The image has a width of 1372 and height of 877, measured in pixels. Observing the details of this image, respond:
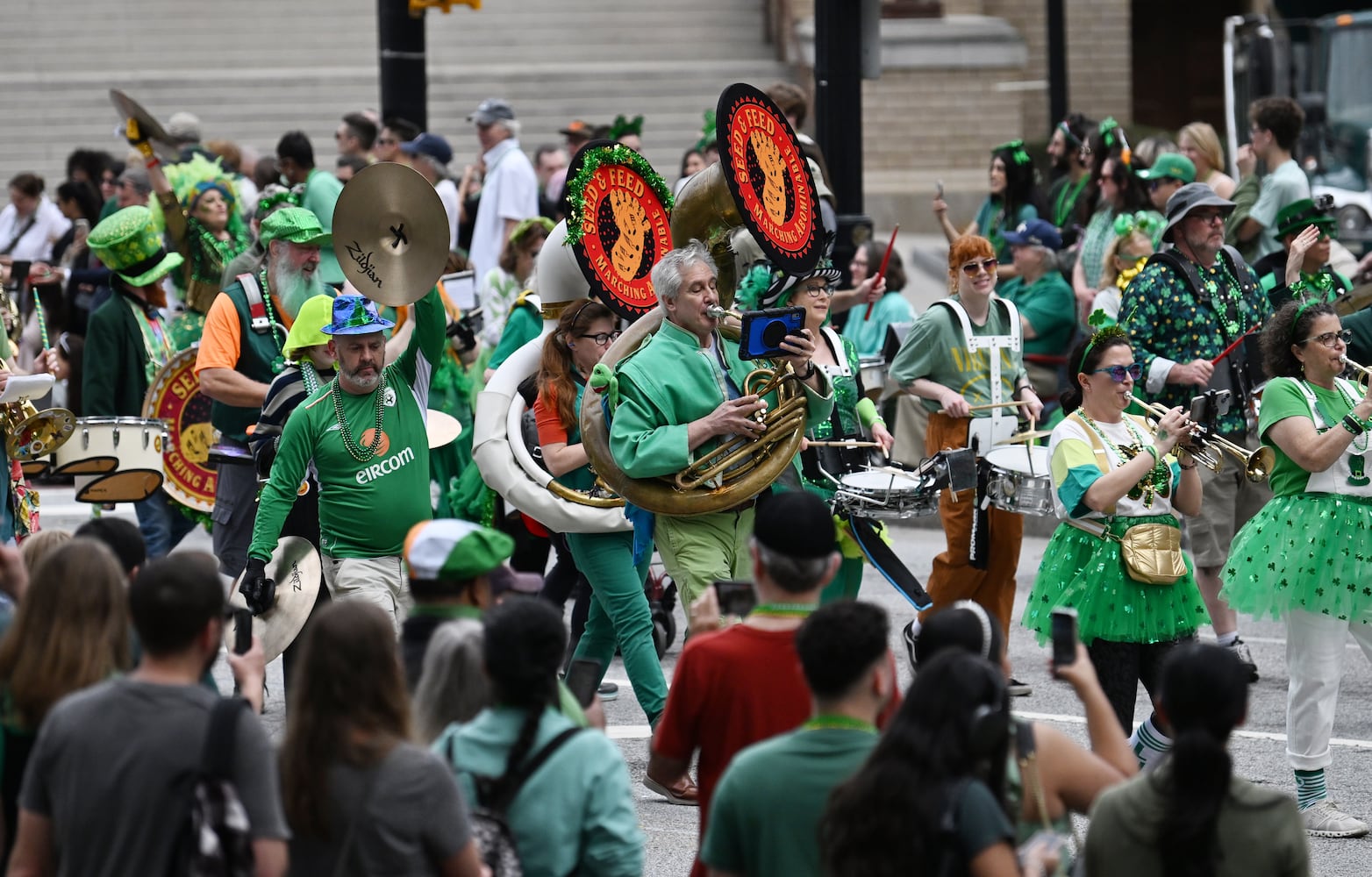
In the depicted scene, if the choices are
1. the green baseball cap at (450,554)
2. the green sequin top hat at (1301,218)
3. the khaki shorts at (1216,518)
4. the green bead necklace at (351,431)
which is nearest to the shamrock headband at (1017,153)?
the green sequin top hat at (1301,218)

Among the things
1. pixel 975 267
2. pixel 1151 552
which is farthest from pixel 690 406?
pixel 975 267

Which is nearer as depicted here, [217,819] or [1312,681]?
[217,819]

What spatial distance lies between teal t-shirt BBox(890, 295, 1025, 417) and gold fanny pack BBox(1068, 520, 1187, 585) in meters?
2.26

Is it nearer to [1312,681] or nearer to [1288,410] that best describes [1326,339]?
[1288,410]

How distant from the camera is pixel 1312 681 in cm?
696

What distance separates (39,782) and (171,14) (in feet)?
84.0

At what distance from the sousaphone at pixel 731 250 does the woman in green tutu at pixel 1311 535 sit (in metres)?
1.66

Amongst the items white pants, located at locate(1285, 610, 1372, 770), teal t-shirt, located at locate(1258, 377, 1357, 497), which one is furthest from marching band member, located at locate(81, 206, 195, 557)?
white pants, located at locate(1285, 610, 1372, 770)

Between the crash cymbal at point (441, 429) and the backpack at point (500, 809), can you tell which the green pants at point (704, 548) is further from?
the backpack at point (500, 809)

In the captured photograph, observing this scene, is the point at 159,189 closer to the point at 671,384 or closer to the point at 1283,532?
the point at 671,384

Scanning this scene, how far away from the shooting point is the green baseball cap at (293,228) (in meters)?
8.73

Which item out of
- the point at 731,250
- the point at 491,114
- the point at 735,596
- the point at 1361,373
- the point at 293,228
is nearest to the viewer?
the point at 735,596

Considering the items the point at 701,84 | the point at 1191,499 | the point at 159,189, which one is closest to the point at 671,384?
the point at 1191,499

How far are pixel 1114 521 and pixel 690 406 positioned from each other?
4.89 ft
